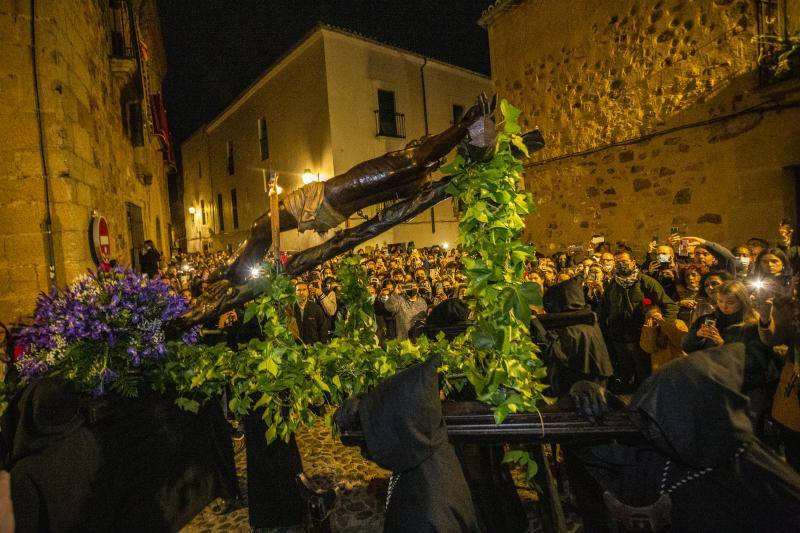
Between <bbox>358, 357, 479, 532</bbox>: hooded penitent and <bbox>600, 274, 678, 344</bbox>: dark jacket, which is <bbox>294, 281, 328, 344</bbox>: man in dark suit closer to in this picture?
<bbox>600, 274, 678, 344</bbox>: dark jacket

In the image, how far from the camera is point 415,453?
78.2 inches

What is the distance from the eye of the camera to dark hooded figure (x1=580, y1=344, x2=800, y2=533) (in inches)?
69.7

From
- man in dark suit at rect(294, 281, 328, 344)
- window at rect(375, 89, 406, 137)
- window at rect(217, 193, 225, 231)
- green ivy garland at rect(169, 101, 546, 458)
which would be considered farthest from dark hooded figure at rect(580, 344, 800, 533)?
window at rect(217, 193, 225, 231)

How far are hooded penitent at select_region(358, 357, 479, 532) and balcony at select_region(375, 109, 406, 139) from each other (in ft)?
61.8

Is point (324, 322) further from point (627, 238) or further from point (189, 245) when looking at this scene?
point (189, 245)

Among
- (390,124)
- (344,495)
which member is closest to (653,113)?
(344,495)

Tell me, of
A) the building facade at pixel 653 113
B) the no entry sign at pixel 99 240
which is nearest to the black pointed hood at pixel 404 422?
the no entry sign at pixel 99 240

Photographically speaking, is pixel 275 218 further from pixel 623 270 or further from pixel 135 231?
pixel 135 231

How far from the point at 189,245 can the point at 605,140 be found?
3517 centimetres

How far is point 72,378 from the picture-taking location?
314 centimetres

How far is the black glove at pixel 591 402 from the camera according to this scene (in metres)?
2.14

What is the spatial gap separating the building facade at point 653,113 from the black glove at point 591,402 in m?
8.16

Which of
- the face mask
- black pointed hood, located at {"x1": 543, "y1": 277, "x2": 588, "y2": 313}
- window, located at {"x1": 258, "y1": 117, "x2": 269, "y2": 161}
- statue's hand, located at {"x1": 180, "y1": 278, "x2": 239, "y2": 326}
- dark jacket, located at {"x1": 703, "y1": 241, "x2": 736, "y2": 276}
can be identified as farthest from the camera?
window, located at {"x1": 258, "y1": 117, "x2": 269, "y2": 161}

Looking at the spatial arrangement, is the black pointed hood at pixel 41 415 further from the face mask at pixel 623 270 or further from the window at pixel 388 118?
the window at pixel 388 118
